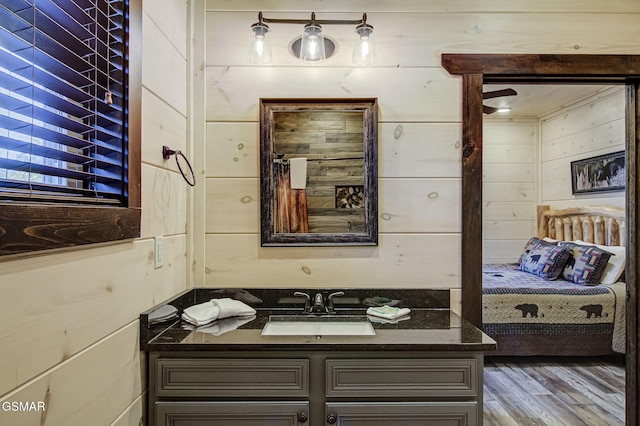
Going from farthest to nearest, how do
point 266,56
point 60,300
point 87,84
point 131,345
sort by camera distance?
point 266,56 < point 131,345 < point 87,84 < point 60,300

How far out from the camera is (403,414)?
1282mm

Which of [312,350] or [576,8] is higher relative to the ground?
[576,8]

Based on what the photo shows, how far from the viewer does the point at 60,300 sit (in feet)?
2.92

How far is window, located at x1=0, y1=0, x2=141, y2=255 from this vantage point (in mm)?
750

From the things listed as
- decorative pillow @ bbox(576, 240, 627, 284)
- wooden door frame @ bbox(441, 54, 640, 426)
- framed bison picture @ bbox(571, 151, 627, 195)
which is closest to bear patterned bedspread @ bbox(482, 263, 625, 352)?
decorative pillow @ bbox(576, 240, 627, 284)

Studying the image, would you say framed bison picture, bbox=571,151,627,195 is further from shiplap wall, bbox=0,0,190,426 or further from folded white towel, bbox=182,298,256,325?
shiplap wall, bbox=0,0,190,426

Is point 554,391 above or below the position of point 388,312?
below

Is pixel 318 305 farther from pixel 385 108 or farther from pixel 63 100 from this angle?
pixel 63 100

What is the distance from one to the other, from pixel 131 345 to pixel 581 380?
318 cm

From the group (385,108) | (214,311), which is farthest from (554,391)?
(214,311)

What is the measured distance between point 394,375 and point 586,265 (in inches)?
111

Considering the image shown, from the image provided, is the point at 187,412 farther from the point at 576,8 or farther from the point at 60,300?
the point at 576,8

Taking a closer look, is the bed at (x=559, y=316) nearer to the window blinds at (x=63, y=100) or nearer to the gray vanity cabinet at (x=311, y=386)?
the gray vanity cabinet at (x=311, y=386)

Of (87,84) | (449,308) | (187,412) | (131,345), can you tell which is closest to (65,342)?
(131,345)
